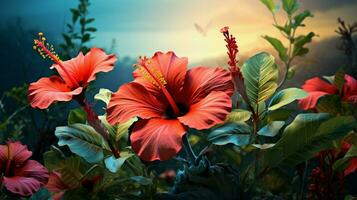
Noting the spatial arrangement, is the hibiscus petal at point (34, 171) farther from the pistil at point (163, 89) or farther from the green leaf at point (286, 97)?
the green leaf at point (286, 97)

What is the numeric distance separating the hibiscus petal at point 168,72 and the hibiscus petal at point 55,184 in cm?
19

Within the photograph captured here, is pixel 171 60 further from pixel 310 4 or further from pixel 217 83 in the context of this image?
pixel 310 4

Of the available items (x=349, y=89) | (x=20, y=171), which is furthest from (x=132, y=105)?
(x=349, y=89)

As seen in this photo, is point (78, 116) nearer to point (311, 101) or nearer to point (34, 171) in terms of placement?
point (34, 171)

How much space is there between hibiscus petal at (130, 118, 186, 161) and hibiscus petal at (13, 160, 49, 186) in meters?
0.21

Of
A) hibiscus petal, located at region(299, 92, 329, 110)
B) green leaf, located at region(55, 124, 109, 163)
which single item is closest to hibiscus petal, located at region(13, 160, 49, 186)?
green leaf, located at region(55, 124, 109, 163)

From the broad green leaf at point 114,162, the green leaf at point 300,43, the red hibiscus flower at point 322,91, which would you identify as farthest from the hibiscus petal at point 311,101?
the broad green leaf at point 114,162

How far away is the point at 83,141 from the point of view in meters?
0.61

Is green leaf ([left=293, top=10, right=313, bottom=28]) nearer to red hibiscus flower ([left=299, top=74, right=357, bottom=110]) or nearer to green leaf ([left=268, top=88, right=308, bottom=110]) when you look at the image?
red hibiscus flower ([left=299, top=74, right=357, bottom=110])

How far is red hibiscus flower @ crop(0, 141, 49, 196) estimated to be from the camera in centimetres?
65

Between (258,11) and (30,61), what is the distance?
1055mm

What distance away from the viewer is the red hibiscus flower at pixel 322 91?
0.80 meters

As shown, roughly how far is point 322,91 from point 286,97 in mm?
295

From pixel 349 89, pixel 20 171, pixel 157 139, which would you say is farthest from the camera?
pixel 349 89
